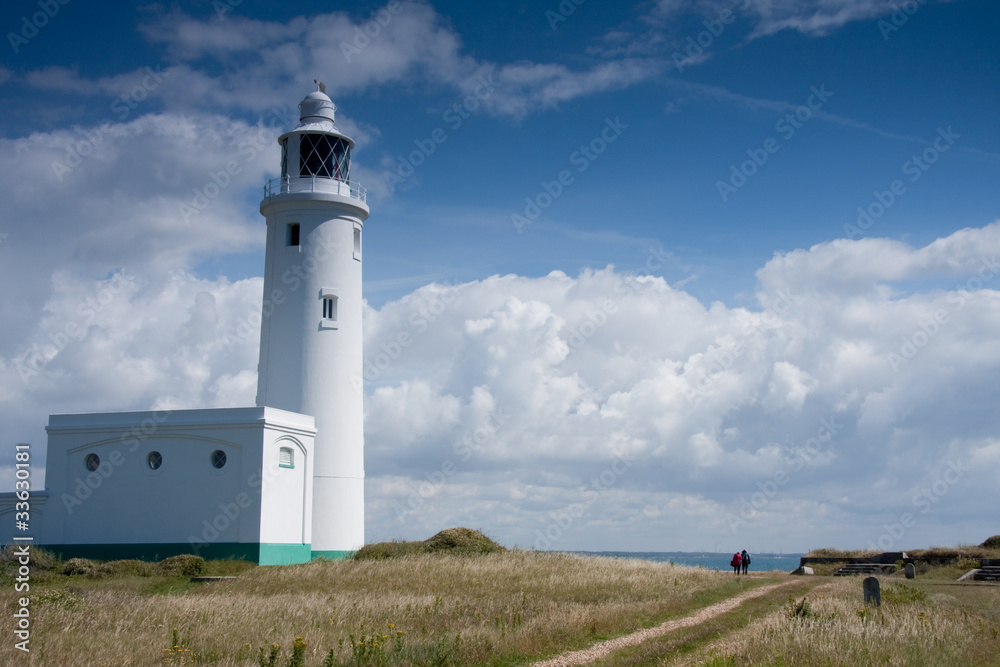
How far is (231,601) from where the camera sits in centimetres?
1745

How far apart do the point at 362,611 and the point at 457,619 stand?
1974 millimetres

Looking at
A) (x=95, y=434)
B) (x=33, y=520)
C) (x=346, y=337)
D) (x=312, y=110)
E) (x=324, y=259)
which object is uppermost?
(x=312, y=110)

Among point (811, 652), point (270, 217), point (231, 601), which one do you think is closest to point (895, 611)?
point (811, 652)

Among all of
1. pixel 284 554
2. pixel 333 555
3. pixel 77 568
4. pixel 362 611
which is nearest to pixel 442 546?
pixel 333 555

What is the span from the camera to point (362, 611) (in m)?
16.2

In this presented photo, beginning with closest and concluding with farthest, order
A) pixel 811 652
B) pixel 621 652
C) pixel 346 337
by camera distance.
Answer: pixel 811 652 < pixel 621 652 < pixel 346 337

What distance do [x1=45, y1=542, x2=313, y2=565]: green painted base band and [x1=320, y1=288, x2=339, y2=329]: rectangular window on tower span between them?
7.72 m

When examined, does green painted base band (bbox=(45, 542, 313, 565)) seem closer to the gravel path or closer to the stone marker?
the gravel path

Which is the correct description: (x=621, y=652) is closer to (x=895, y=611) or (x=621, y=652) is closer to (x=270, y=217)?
(x=895, y=611)

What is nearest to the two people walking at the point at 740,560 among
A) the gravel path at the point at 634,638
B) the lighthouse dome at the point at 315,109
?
the gravel path at the point at 634,638

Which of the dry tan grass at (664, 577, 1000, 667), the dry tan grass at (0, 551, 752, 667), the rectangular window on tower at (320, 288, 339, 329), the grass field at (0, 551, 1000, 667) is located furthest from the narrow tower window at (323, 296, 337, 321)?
the dry tan grass at (664, 577, 1000, 667)

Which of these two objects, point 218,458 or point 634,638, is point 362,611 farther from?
point 218,458

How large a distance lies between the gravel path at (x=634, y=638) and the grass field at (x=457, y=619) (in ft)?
0.90

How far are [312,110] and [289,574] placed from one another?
18.1 meters
